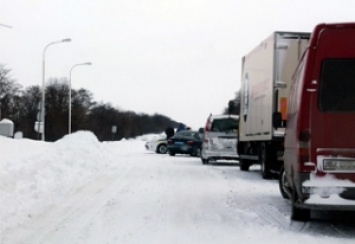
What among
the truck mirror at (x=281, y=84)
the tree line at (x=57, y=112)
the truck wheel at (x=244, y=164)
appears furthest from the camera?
the tree line at (x=57, y=112)

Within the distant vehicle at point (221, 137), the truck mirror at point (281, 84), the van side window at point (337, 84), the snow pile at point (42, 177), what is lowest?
the snow pile at point (42, 177)

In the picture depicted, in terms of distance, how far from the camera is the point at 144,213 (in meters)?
9.62

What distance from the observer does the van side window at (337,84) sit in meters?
7.90

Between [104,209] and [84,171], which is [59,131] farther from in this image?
[104,209]

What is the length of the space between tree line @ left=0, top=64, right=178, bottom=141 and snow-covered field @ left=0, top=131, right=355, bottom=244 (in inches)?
2374

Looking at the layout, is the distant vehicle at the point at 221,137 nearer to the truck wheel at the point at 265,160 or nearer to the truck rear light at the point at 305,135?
the truck wheel at the point at 265,160

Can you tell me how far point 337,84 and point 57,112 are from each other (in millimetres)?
82014

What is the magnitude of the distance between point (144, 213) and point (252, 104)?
895 cm

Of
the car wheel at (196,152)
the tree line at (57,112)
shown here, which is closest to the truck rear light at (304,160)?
the car wheel at (196,152)

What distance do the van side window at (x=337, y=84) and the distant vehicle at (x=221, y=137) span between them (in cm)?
1400

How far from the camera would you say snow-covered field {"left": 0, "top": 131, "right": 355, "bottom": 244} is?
7746 millimetres

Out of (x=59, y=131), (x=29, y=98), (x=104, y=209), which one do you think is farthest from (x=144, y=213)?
(x=29, y=98)

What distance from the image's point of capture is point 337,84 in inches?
314

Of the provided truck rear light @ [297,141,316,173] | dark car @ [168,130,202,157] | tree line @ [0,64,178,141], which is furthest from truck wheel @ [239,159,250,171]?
tree line @ [0,64,178,141]
